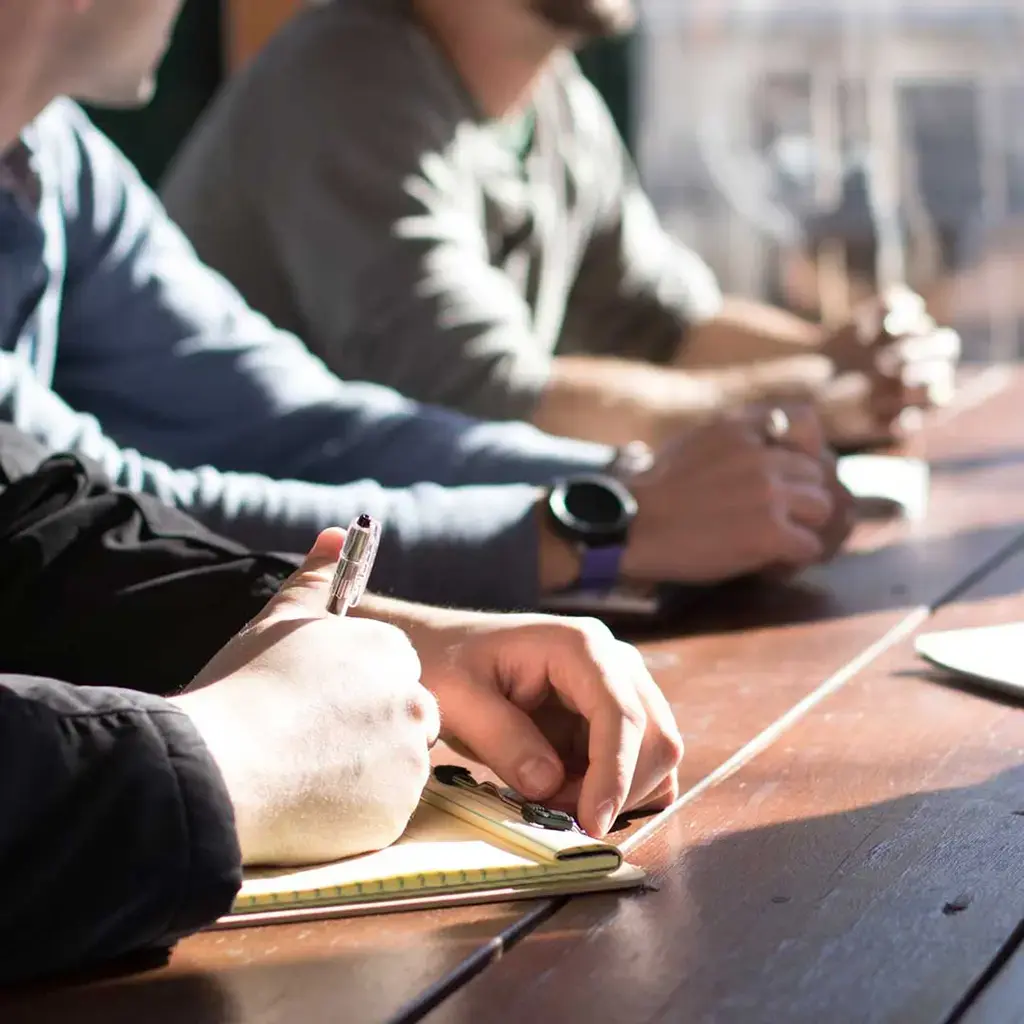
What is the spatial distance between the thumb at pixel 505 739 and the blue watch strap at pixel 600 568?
1.27 ft

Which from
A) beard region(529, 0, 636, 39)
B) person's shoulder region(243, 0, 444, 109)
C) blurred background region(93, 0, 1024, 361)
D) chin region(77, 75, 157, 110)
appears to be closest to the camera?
chin region(77, 75, 157, 110)

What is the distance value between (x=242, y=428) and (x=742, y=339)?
3.41 ft

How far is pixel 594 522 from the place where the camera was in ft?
3.73

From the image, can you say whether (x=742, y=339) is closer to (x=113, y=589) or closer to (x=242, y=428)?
(x=242, y=428)

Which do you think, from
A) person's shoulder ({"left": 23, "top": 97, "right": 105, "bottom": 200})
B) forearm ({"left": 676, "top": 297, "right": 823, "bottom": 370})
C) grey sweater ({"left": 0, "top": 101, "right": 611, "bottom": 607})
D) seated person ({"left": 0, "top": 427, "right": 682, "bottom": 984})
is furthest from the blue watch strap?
forearm ({"left": 676, "top": 297, "right": 823, "bottom": 370})

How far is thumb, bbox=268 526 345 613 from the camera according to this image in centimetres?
69

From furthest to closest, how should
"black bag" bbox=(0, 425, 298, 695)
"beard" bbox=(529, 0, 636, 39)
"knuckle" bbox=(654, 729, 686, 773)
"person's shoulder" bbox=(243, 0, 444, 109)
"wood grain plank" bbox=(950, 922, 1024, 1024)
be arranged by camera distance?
1. "beard" bbox=(529, 0, 636, 39)
2. "person's shoulder" bbox=(243, 0, 444, 109)
3. "black bag" bbox=(0, 425, 298, 695)
4. "knuckle" bbox=(654, 729, 686, 773)
5. "wood grain plank" bbox=(950, 922, 1024, 1024)

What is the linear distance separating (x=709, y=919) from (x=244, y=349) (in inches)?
34.8

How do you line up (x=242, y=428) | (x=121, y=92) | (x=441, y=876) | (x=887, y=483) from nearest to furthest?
(x=441, y=876)
(x=121, y=92)
(x=242, y=428)
(x=887, y=483)

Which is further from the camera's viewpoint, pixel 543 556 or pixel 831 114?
pixel 831 114

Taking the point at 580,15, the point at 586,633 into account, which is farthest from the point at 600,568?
the point at 580,15

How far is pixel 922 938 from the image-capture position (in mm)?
550

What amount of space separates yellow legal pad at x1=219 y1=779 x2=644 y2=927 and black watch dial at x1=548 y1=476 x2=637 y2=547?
48 centimetres

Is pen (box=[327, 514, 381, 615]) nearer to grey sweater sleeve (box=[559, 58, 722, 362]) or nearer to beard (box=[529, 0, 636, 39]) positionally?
beard (box=[529, 0, 636, 39])
